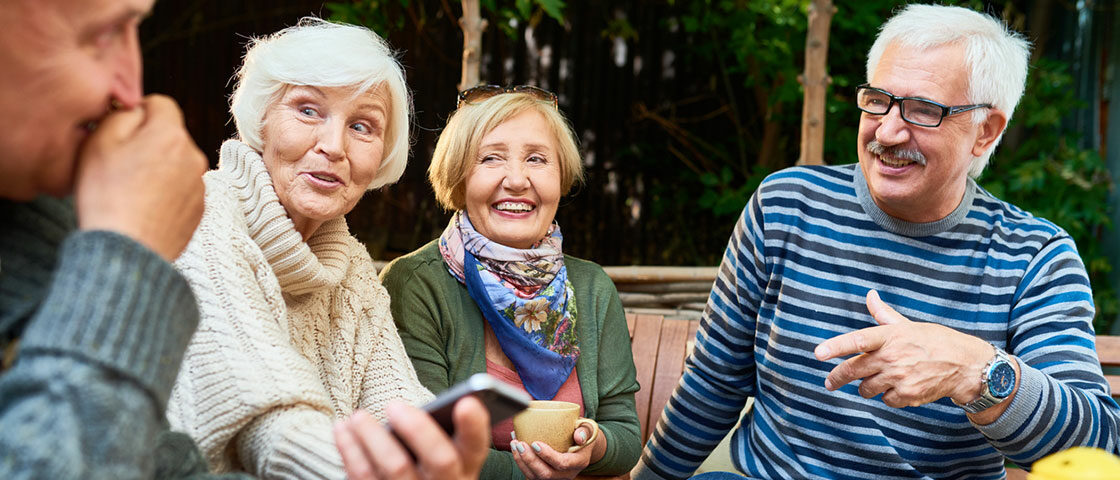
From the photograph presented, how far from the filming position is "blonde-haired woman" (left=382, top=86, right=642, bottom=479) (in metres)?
2.09

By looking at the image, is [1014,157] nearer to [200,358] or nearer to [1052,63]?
[1052,63]

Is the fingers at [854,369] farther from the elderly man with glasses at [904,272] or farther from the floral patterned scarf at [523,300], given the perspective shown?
the floral patterned scarf at [523,300]

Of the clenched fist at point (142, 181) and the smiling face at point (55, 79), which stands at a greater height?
the smiling face at point (55, 79)

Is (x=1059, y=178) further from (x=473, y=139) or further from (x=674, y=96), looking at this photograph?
(x=473, y=139)

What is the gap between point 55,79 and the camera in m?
0.77

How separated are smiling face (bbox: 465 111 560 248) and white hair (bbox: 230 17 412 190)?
42 cm

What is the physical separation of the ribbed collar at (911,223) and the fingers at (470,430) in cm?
140

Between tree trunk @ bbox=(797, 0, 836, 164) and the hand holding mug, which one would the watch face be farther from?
tree trunk @ bbox=(797, 0, 836, 164)

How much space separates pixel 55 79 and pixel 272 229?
844 mm

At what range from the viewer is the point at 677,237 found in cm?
585

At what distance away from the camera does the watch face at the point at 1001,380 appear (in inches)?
58.6

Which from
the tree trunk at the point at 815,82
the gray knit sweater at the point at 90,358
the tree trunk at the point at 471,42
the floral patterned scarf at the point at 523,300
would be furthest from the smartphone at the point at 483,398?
the tree trunk at the point at 815,82

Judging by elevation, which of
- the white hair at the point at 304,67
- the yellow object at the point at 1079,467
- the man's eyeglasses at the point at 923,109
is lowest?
the yellow object at the point at 1079,467

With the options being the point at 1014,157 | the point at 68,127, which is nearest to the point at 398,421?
the point at 68,127
